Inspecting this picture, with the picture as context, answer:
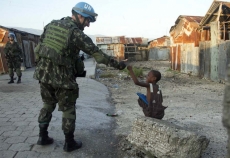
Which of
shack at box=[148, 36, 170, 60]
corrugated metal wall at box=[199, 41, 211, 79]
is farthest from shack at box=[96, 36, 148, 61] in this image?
corrugated metal wall at box=[199, 41, 211, 79]

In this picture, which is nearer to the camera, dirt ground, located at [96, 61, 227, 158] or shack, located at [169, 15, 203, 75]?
dirt ground, located at [96, 61, 227, 158]

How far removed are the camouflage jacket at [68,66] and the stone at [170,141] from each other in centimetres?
95

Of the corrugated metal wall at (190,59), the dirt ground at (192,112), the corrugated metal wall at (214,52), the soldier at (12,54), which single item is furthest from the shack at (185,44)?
the soldier at (12,54)

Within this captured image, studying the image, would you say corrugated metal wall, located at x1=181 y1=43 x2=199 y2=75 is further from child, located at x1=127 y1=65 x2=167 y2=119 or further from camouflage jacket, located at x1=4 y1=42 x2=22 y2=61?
child, located at x1=127 y1=65 x2=167 y2=119

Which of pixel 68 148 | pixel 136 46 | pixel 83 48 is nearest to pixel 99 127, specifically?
pixel 68 148

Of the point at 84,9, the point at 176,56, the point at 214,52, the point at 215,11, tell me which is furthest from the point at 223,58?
the point at 84,9

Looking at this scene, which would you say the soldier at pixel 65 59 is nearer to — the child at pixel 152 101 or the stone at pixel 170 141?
the child at pixel 152 101

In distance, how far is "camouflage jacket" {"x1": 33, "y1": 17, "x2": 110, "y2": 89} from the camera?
235 centimetres

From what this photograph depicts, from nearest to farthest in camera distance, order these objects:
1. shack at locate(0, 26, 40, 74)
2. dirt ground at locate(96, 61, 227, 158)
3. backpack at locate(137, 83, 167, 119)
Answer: backpack at locate(137, 83, 167, 119), dirt ground at locate(96, 61, 227, 158), shack at locate(0, 26, 40, 74)

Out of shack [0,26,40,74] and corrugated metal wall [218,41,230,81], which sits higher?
shack [0,26,40,74]

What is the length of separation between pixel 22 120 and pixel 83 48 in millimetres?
2112

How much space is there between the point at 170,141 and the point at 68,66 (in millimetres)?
1385

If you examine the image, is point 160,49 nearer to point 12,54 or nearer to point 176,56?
point 176,56

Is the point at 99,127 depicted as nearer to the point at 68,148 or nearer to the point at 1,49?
the point at 68,148
